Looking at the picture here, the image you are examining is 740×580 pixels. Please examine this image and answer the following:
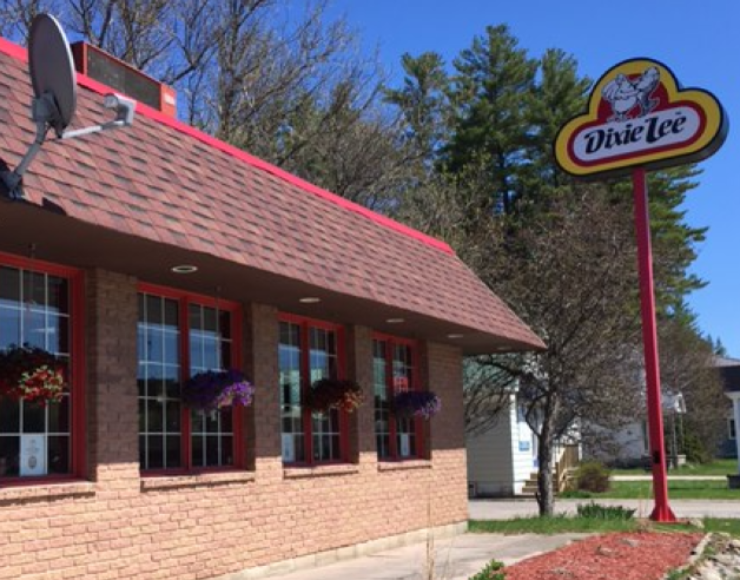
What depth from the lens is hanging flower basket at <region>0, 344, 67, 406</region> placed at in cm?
781

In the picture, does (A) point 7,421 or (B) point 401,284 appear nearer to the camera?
Answer: (A) point 7,421

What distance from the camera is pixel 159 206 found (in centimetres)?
864

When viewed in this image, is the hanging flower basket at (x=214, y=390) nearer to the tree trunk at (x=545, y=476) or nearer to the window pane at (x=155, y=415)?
the window pane at (x=155, y=415)

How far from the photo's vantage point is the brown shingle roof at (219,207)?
25.5ft

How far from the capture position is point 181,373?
10453 millimetres

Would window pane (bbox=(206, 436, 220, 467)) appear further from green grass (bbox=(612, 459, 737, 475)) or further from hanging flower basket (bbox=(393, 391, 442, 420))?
green grass (bbox=(612, 459, 737, 475))

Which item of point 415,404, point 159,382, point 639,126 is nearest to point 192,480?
point 159,382

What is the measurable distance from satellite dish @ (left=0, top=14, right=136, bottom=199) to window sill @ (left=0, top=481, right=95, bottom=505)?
98.2 inches

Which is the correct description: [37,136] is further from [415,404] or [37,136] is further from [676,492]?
[676,492]

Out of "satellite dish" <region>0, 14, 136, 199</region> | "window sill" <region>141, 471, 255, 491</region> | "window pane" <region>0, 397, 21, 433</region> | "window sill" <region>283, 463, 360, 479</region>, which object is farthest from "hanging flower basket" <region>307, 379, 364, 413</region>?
"satellite dish" <region>0, 14, 136, 199</region>

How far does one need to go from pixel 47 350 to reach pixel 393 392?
706cm

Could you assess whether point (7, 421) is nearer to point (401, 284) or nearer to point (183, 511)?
point (183, 511)

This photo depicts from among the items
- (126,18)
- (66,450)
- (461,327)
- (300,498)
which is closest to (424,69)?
(126,18)

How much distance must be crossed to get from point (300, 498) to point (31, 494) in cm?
439
